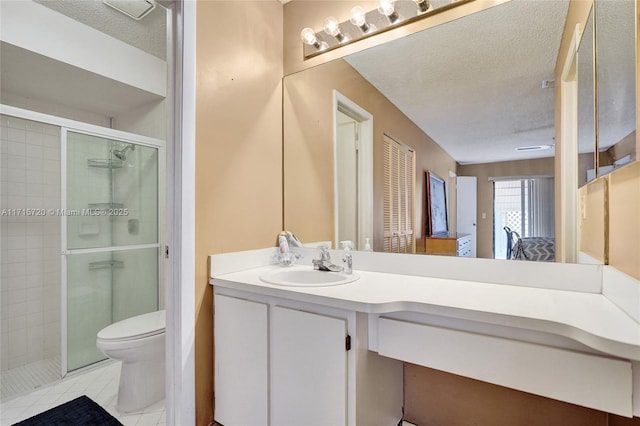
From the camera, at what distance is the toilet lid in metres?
1.71

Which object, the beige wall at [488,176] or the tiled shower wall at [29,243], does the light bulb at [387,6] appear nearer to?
the beige wall at [488,176]

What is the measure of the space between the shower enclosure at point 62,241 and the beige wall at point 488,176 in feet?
8.22

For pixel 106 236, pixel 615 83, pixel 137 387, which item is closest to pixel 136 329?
pixel 137 387

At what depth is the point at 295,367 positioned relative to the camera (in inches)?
46.8

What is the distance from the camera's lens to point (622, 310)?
3.07 feet

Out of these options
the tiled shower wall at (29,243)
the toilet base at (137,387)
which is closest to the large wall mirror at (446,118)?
the toilet base at (137,387)

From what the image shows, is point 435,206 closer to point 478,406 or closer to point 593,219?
point 593,219

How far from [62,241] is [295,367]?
204cm

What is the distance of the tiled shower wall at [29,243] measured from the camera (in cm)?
216

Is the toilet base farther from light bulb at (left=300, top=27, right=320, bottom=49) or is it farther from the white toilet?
light bulb at (left=300, top=27, right=320, bottom=49)

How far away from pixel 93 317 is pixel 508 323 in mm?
2801

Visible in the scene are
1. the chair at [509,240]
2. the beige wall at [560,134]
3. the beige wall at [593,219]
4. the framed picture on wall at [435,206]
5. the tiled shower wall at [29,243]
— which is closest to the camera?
the beige wall at [593,219]

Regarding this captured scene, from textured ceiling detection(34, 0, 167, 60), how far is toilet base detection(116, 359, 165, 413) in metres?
2.18

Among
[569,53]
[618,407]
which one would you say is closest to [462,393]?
[618,407]
